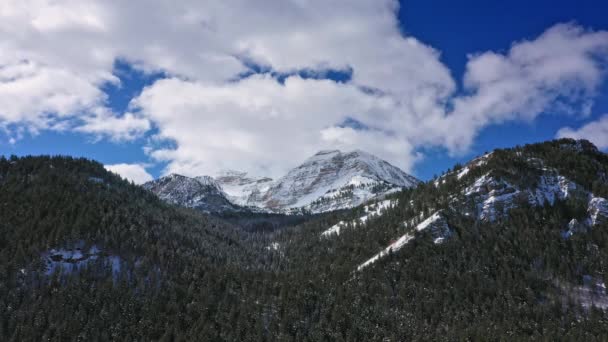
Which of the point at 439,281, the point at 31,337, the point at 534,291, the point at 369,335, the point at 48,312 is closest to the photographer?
the point at 31,337

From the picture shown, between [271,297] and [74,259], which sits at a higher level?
[74,259]

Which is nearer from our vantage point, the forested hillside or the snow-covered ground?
the forested hillside

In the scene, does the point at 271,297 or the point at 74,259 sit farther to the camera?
the point at 271,297

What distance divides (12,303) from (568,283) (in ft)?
658

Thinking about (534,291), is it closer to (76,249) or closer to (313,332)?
(313,332)

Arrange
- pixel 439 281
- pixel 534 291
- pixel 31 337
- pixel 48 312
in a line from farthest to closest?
1. pixel 439 281
2. pixel 534 291
3. pixel 48 312
4. pixel 31 337

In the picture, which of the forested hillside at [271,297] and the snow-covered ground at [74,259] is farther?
the snow-covered ground at [74,259]

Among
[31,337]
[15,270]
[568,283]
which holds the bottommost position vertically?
[31,337]

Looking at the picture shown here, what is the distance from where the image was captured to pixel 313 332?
16350 cm

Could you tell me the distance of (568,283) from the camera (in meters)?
181

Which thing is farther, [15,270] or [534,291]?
[534,291]

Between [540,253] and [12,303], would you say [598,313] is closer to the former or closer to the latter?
[540,253]

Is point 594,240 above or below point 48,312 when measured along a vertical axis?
above

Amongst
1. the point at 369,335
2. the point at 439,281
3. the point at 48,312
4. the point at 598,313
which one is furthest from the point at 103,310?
the point at 598,313
